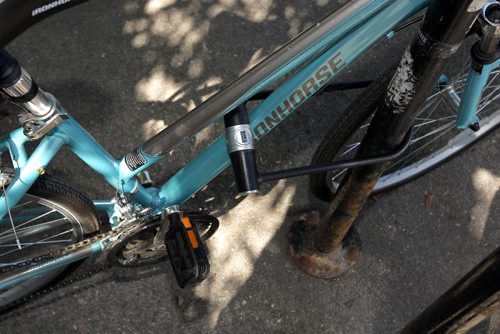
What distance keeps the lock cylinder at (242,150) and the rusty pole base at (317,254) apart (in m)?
1.15

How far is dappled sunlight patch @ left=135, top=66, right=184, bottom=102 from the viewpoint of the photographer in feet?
10.7

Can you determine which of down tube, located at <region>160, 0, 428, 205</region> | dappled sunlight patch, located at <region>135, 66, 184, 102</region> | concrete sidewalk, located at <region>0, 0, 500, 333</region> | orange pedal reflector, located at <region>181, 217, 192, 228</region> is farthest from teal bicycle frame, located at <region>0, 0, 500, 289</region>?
dappled sunlight patch, located at <region>135, 66, 184, 102</region>

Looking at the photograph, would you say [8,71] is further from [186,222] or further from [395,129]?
[395,129]

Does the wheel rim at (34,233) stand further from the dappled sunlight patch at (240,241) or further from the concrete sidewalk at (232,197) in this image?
the dappled sunlight patch at (240,241)

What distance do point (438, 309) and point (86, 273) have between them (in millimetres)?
1800

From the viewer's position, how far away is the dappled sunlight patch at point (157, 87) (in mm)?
3270

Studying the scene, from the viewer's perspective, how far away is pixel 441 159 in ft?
10.1

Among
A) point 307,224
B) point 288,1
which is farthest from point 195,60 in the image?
point 307,224

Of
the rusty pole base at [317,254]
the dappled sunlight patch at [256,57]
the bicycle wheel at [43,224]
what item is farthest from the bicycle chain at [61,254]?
the dappled sunlight patch at [256,57]

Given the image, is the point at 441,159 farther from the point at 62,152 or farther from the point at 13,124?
the point at 13,124

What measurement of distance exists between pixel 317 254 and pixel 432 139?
1053 millimetres

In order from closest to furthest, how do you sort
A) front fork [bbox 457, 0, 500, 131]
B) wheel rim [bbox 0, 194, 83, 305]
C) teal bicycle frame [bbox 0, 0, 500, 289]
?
1. front fork [bbox 457, 0, 500, 131]
2. teal bicycle frame [bbox 0, 0, 500, 289]
3. wheel rim [bbox 0, 194, 83, 305]

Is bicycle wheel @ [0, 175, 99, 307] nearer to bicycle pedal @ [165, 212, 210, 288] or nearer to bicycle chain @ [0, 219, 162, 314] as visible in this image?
bicycle chain @ [0, 219, 162, 314]

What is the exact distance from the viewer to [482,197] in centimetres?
314
